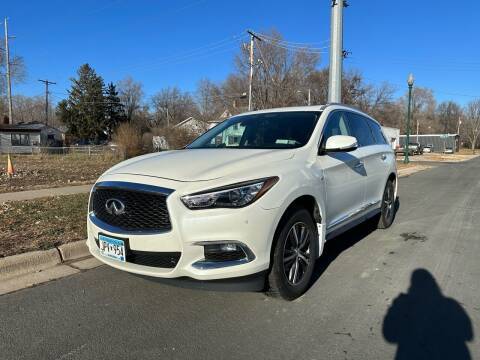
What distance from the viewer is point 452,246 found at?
241 inches

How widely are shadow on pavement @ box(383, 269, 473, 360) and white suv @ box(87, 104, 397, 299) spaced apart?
91 cm

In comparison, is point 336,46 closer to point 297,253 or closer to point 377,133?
point 377,133

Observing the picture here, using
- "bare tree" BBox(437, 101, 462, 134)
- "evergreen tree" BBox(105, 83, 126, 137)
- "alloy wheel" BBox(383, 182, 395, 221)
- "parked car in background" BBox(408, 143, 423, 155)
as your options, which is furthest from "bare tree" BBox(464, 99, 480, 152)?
"alloy wheel" BBox(383, 182, 395, 221)

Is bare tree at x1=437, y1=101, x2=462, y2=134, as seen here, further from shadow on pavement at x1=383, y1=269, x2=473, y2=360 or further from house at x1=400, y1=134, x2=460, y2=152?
shadow on pavement at x1=383, y1=269, x2=473, y2=360

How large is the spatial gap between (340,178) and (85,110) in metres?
73.3

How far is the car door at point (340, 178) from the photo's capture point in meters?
4.60

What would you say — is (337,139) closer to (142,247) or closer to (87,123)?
(142,247)

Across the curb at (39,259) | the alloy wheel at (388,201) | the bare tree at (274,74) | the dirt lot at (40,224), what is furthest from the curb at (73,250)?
the bare tree at (274,74)

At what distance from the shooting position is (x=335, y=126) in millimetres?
5188

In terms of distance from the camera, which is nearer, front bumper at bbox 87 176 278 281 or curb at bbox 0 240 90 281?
front bumper at bbox 87 176 278 281

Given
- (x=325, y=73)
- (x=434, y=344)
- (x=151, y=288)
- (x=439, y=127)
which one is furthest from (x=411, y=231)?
(x=439, y=127)

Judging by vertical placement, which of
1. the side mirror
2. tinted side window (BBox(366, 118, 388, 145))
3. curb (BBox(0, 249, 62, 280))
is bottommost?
curb (BBox(0, 249, 62, 280))

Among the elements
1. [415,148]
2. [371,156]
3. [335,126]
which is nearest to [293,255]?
[335,126]

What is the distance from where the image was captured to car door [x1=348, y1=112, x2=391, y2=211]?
19.2 ft
